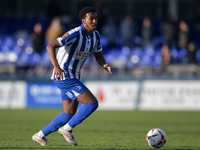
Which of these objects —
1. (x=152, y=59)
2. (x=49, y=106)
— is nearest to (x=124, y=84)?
(x=152, y=59)

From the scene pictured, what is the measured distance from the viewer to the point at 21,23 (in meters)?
19.7

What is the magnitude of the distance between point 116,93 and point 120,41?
4.18 m

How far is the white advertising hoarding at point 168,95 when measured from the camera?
571 inches

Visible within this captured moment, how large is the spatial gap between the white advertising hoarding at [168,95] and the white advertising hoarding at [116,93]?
1.32 ft

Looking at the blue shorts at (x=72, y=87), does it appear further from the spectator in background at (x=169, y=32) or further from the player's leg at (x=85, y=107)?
the spectator in background at (x=169, y=32)

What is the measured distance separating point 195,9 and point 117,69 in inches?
351

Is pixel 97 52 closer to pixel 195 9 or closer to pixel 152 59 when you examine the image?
pixel 152 59

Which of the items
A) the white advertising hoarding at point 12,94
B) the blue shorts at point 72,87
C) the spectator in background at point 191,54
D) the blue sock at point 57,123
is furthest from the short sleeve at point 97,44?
the spectator in background at point 191,54

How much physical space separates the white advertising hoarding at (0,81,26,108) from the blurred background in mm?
161

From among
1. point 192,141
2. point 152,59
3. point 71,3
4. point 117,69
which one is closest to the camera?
point 192,141

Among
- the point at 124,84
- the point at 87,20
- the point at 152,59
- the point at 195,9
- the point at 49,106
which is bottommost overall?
the point at 49,106

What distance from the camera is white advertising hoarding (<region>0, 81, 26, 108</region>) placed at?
14812mm

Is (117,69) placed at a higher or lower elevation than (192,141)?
higher

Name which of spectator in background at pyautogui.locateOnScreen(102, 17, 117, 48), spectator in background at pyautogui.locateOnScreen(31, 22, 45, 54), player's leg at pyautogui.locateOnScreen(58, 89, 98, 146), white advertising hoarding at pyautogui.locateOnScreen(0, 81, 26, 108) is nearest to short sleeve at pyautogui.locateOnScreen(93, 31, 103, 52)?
player's leg at pyautogui.locateOnScreen(58, 89, 98, 146)
